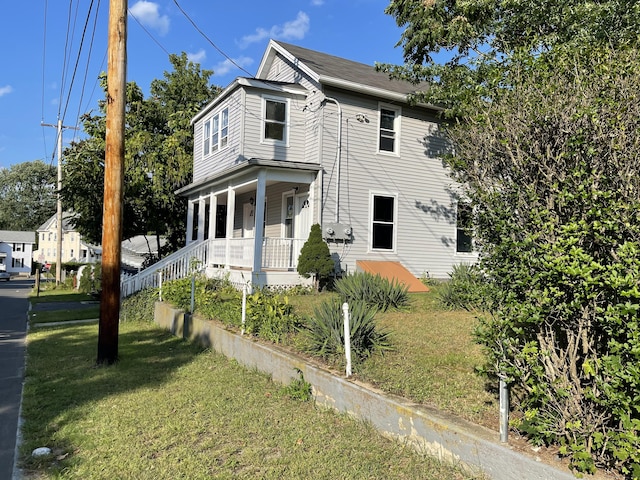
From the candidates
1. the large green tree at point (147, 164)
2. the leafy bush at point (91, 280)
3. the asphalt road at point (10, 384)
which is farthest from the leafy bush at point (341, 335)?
the large green tree at point (147, 164)

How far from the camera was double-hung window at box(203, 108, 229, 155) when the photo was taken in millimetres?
15359

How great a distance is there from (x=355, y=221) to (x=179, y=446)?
10.2 meters

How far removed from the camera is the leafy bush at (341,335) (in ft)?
18.4

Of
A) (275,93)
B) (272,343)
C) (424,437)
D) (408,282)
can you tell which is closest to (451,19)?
(275,93)

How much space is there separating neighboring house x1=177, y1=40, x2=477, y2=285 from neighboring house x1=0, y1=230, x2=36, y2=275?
225 ft

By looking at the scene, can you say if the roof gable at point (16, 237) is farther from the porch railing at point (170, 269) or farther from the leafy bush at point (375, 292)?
the leafy bush at point (375, 292)

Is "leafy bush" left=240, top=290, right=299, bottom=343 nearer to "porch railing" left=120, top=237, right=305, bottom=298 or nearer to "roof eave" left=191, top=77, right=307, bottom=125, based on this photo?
"porch railing" left=120, top=237, right=305, bottom=298

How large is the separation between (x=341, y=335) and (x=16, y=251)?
8210 cm

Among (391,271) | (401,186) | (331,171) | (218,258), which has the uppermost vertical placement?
(331,171)

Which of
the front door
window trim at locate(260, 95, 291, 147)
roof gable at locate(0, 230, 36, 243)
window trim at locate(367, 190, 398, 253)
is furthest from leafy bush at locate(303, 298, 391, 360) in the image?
roof gable at locate(0, 230, 36, 243)

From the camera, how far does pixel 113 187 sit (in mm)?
7438

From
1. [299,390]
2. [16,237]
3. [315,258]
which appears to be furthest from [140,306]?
[16,237]

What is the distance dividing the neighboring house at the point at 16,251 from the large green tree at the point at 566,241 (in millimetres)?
80067

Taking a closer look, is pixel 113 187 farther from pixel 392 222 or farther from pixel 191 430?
pixel 392 222
